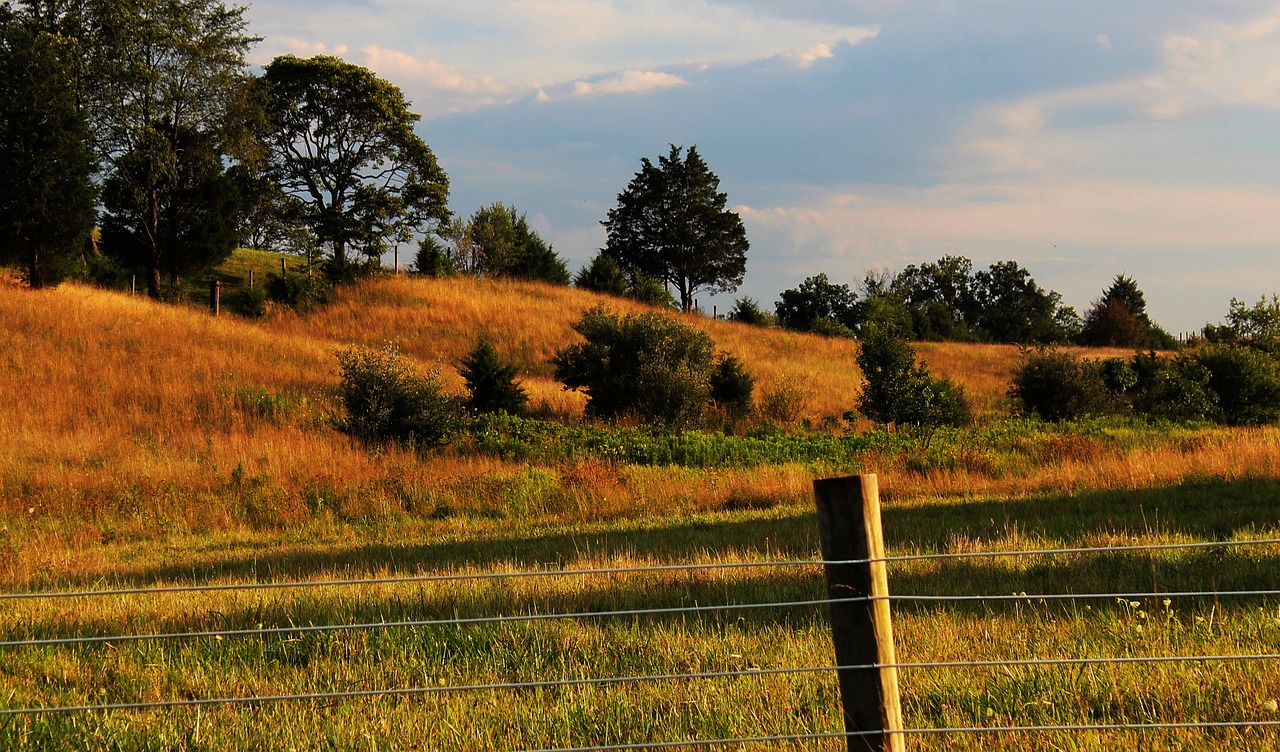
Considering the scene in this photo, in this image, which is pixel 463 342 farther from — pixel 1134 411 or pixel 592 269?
pixel 1134 411

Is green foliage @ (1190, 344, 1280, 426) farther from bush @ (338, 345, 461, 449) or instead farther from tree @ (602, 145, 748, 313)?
tree @ (602, 145, 748, 313)

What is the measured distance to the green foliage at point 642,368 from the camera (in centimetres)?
2428

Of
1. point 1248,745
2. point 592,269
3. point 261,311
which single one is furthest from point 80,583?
point 592,269

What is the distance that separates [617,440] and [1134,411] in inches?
689

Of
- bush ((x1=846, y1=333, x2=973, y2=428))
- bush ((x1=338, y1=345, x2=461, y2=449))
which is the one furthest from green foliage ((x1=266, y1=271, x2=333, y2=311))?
bush ((x1=846, y1=333, x2=973, y2=428))

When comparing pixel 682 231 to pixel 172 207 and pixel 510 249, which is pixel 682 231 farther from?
pixel 172 207

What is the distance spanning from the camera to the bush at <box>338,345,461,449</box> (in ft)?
65.9

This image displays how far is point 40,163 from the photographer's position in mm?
31141

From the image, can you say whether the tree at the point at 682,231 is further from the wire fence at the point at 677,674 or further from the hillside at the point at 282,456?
the wire fence at the point at 677,674

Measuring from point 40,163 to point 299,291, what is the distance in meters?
11.2

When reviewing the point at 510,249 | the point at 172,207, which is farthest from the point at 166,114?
the point at 510,249

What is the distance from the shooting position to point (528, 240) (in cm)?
5975

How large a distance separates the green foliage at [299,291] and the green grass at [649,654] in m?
31.6

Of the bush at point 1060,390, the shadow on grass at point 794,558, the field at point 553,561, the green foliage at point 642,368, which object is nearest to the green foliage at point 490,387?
the field at point 553,561
